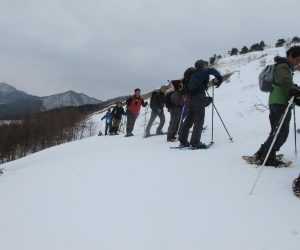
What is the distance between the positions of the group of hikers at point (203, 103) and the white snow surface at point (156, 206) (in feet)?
1.90

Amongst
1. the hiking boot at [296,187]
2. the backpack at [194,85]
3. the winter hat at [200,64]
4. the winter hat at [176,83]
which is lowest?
the hiking boot at [296,187]

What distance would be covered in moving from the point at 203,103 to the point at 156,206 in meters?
4.38

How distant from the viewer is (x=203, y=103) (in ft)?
29.3

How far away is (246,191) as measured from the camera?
5516mm

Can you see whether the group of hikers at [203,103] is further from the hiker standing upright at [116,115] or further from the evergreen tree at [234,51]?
the evergreen tree at [234,51]

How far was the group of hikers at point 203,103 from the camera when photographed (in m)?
6.31

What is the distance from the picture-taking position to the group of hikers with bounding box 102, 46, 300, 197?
6309 millimetres

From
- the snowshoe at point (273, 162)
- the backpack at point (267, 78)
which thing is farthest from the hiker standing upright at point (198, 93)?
the snowshoe at point (273, 162)

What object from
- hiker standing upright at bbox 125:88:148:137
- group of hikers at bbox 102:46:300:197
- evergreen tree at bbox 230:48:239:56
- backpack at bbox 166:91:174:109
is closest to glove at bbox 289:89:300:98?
group of hikers at bbox 102:46:300:197

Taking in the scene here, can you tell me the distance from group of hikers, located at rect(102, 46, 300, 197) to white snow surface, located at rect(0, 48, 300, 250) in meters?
0.58

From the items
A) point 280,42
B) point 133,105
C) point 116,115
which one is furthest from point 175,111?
point 280,42

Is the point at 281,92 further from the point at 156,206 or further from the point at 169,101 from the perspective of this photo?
the point at 169,101

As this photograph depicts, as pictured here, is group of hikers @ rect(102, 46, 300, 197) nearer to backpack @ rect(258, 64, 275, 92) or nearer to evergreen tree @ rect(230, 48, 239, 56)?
backpack @ rect(258, 64, 275, 92)

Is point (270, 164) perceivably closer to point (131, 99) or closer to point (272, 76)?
point (272, 76)
